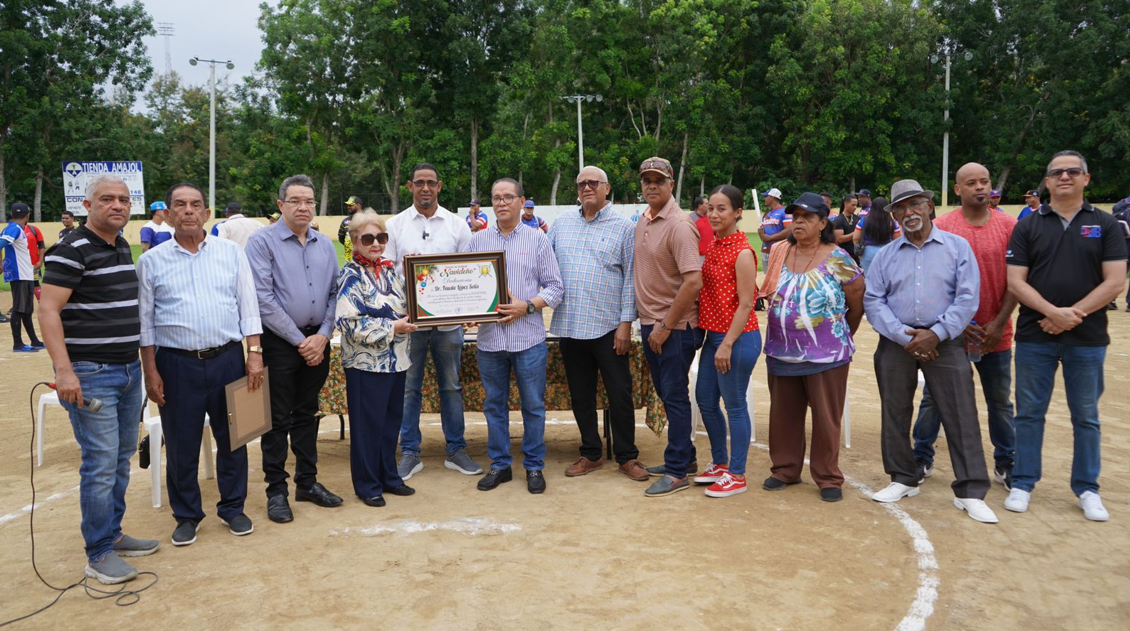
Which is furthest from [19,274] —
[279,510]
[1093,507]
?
[1093,507]

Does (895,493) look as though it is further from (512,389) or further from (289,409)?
(289,409)

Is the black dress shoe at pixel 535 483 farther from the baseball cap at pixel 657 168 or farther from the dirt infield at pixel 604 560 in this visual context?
the baseball cap at pixel 657 168

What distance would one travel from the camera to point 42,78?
120 feet

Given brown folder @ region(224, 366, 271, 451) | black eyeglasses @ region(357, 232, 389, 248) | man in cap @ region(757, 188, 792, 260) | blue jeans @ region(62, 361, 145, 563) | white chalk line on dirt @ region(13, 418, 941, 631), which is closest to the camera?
white chalk line on dirt @ region(13, 418, 941, 631)

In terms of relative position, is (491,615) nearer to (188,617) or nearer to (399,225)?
(188,617)

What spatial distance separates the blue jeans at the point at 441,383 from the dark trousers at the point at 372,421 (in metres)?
0.32

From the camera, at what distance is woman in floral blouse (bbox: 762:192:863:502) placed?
5480 millimetres

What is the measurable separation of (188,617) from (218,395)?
4.41 ft

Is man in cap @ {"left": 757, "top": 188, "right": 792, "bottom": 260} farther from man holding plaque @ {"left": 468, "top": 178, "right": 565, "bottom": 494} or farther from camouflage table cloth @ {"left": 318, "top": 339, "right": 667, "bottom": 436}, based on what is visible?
man holding plaque @ {"left": 468, "top": 178, "right": 565, "bottom": 494}

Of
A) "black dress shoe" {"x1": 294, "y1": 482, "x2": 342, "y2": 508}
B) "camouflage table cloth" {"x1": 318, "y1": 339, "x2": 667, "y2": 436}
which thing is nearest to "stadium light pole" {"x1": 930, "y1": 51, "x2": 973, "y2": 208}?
"camouflage table cloth" {"x1": 318, "y1": 339, "x2": 667, "y2": 436}

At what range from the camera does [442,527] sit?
5.21 meters

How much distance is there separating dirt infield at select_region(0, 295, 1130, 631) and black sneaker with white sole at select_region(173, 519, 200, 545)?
0.21 feet

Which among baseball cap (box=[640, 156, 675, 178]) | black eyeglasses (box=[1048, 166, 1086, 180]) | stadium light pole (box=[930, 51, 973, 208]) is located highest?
stadium light pole (box=[930, 51, 973, 208])

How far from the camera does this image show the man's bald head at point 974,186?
554 cm
